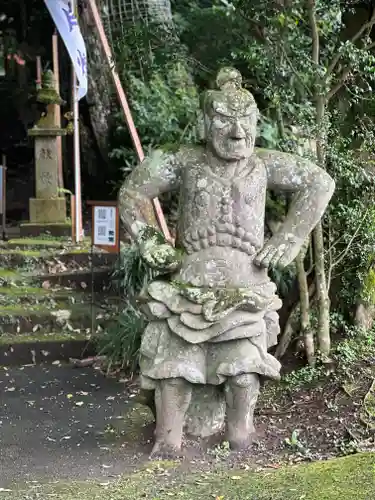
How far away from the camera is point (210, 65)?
205 inches

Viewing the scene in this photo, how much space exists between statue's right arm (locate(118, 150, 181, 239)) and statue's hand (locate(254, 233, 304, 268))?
1.77ft

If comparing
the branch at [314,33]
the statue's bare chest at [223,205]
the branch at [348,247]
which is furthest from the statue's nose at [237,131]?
the branch at [348,247]

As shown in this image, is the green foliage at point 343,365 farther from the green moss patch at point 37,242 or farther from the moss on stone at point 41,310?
the green moss patch at point 37,242

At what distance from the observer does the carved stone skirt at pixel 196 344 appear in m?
3.05

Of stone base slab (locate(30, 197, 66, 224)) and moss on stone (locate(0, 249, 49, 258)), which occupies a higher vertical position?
stone base slab (locate(30, 197, 66, 224))

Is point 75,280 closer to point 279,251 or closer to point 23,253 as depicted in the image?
point 23,253

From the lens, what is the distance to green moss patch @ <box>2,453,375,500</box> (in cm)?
242

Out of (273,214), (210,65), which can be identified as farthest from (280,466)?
(210,65)

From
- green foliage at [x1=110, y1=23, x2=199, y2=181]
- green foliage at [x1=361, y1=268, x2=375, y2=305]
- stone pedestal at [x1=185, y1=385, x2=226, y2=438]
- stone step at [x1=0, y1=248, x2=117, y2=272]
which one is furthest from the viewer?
green foliage at [x1=110, y1=23, x2=199, y2=181]

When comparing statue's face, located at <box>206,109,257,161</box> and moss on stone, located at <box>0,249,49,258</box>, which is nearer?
statue's face, located at <box>206,109,257,161</box>

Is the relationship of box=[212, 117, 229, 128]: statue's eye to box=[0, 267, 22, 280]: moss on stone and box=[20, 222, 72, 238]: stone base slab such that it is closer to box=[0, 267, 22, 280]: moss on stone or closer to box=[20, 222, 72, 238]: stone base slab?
box=[0, 267, 22, 280]: moss on stone

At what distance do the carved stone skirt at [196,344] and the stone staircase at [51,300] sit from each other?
2.37 meters

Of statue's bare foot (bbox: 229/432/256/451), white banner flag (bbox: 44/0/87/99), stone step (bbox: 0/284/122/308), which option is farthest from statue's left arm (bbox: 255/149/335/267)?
white banner flag (bbox: 44/0/87/99)

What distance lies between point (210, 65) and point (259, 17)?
0.96m
